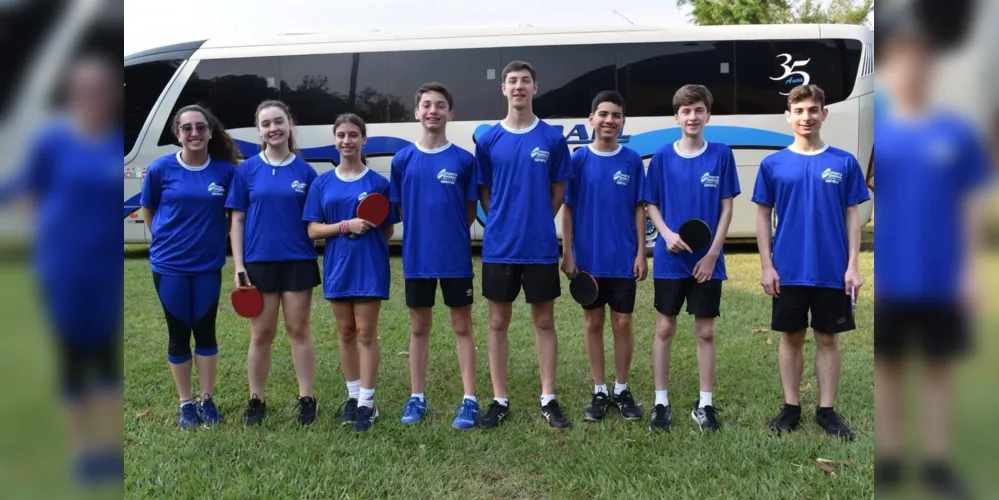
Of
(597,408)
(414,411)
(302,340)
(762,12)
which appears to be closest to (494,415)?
(414,411)

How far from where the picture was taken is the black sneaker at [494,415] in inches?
143

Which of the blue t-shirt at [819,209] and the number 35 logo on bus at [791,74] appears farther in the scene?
the number 35 logo on bus at [791,74]

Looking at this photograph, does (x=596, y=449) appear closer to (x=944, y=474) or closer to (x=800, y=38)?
(x=944, y=474)

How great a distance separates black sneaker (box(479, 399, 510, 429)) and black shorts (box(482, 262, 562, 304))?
2.03ft

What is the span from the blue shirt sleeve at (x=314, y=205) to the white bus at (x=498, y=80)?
6.39 meters

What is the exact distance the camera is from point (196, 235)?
3.56 meters

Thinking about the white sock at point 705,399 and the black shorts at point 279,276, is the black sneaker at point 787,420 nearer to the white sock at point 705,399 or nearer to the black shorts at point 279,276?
the white sock at point 705,399

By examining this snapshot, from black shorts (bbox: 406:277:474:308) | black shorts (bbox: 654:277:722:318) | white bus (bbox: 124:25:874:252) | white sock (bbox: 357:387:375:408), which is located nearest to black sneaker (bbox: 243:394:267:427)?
white sock (bbox: 357:387:375:408)

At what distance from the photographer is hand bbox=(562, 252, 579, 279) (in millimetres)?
3750

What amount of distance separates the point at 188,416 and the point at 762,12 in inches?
796

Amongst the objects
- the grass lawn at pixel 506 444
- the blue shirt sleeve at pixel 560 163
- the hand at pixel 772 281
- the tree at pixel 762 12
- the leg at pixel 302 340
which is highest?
the tree at pixel 762 12

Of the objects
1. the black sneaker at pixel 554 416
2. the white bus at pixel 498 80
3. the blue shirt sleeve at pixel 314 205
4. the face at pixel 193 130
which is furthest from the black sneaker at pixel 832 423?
the white bus at pixel 498 80

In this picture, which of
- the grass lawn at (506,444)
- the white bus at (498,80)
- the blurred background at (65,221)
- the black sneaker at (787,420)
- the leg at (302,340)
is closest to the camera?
the blurred background at (65,221)

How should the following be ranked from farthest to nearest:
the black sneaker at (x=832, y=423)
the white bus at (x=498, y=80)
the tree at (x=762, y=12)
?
the tree at (x=762, y=12) → the white bus at (x=498, y=80) → the black sneaker at (x=832, y=423)
